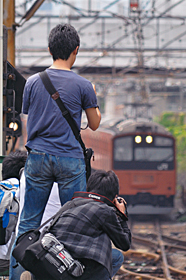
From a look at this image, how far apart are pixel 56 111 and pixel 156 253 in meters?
7.11

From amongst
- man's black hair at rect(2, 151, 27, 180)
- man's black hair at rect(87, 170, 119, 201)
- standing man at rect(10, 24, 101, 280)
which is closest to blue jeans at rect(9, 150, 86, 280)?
standing man at rect(10, 24, 101, 280)

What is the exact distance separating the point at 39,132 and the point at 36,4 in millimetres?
3700

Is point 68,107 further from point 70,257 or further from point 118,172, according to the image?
point 118,172

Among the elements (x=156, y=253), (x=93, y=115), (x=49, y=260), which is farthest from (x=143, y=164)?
(x=49, y=260)

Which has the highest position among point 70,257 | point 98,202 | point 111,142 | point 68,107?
point 68,107

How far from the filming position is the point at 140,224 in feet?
42.0

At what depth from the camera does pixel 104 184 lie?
283cm

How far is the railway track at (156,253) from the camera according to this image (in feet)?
23.8

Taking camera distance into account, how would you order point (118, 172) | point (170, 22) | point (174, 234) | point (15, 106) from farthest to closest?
point (118, 172) → point (170, 22) → point (174, 234) → point (15, 106)

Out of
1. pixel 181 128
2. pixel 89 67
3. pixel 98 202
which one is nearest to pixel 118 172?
pixel 89 67

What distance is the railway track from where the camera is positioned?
7242 millimetres

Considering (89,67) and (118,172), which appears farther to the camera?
(89,67)

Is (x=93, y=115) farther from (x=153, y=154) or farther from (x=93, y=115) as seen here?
(x=153, y=154)

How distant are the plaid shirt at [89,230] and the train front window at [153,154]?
10726 mm
